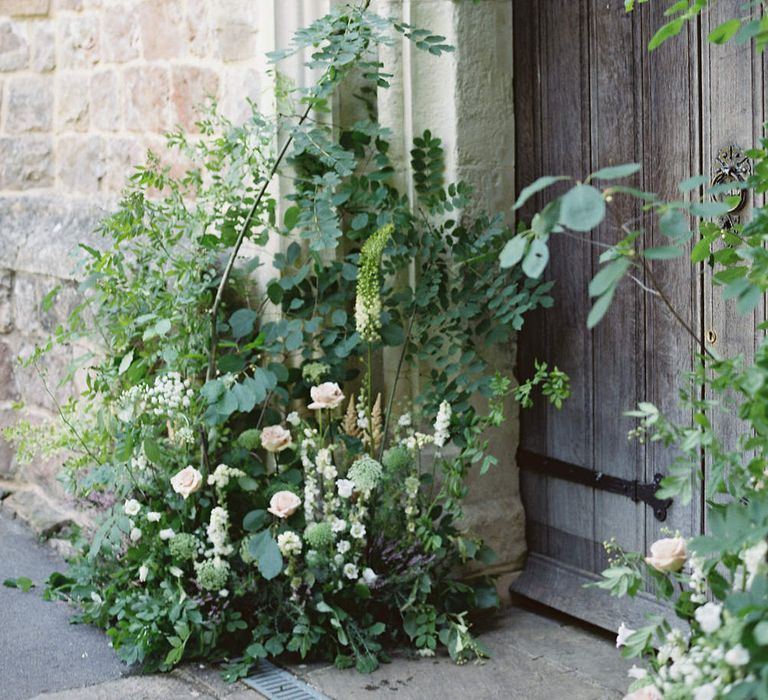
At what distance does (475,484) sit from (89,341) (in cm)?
143

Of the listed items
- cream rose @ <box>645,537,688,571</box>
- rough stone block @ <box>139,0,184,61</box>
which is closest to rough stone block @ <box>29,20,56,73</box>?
A: rough stone block @ <box>139,0,184,61</box>

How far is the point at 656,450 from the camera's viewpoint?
3.59m

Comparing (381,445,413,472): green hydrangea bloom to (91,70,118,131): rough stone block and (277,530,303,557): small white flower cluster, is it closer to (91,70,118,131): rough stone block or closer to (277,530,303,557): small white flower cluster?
(277,530,303,557): small white flower cluster

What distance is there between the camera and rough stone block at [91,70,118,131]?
4758mm

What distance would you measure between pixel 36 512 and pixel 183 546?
1549mm

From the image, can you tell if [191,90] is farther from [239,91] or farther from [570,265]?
[570,265]

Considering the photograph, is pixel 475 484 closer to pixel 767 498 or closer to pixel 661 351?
pixel 661 351

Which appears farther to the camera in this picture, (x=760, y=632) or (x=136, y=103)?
(x=136, y=103)

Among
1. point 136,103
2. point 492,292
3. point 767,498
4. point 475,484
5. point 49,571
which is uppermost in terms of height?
point 136,103

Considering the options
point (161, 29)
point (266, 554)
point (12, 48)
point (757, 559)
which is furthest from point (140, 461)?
point (12, 48)

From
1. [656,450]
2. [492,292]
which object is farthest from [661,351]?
[492,292]

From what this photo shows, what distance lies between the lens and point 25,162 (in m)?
5.28

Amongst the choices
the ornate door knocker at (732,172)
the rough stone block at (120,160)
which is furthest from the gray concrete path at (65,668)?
the ornate door knocker at (732,172)

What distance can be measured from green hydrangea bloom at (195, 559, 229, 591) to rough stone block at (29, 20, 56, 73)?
257 centimetres
